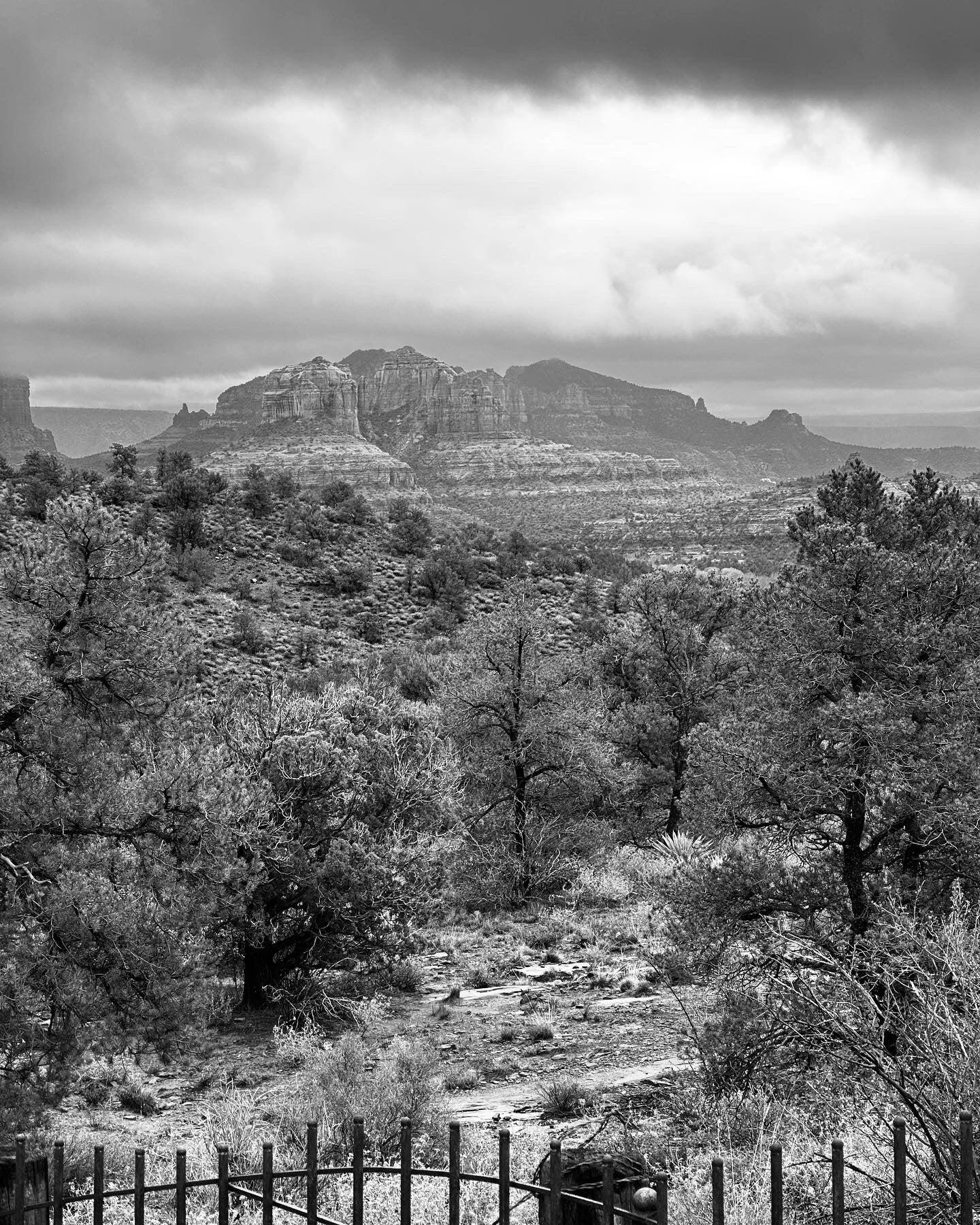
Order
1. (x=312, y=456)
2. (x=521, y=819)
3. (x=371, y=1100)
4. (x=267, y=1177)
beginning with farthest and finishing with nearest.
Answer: (x=312, y=456), (x=521, y=819), (x=371, y=1100), (x=267, y=1177)

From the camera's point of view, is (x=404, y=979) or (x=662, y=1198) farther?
(x=404, y=979)

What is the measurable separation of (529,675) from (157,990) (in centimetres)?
1590

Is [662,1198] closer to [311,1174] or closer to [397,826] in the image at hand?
[311,1174]

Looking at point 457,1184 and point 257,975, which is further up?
point 457,1184

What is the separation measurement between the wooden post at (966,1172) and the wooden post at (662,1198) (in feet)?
3.75

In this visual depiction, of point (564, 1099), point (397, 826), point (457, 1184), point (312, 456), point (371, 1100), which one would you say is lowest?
point (564, 1099)

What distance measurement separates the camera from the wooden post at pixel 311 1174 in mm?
4539

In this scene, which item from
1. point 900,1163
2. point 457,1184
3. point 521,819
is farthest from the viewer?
point 521,819

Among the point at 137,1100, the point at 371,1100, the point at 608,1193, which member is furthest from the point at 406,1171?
the point at 137,1100

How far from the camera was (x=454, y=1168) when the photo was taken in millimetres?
4609

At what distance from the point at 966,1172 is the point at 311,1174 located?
2.52 meters

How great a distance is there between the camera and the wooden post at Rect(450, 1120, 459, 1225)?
14.8 ft

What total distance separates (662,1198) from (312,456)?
17165 centimetres

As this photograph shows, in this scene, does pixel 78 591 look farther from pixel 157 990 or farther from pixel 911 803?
pixel 911 803
